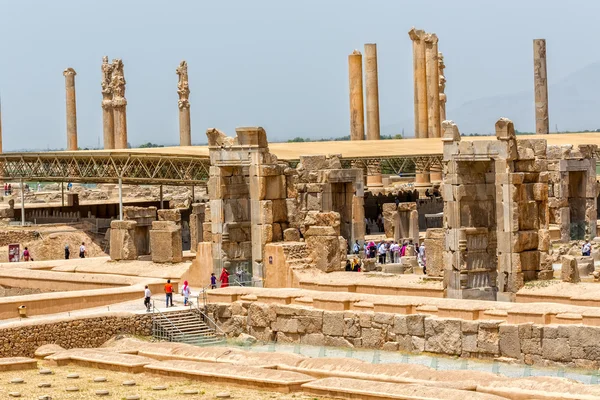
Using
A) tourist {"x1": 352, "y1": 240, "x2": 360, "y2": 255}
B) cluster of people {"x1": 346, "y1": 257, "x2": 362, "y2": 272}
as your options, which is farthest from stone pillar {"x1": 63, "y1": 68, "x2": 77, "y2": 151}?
cluster of people {"x1": 346, "y1": 257, "x2": 362, "y2": 272}

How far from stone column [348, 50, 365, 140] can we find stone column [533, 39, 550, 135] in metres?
7.92

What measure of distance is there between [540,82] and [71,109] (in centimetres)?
2456

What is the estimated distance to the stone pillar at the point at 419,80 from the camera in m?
66.8

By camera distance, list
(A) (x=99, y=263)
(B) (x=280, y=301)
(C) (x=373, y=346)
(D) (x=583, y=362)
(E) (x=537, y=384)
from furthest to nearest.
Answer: (A) (x=99, y=263), (B) (x=280, y=301), (C) (x=373, y=346), (D) (x=583, y=362), (E) (x=537, y=384)

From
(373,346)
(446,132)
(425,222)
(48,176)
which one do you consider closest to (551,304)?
(373,346)

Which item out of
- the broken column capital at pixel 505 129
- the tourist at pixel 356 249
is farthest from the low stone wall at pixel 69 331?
the tourist at pixel 356 249

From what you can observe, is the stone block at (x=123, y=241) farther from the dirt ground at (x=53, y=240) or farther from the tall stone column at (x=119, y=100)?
the tall stone column at (x=119, y=100)

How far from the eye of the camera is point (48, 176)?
5403 cm

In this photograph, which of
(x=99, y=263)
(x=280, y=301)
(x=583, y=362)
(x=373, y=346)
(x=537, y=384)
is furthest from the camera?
(x=99, y=263)

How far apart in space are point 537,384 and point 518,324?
5510mm

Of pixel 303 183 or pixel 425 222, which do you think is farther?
pixel 425 222

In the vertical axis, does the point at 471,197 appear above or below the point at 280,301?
above

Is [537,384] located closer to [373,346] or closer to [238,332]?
[373,346]

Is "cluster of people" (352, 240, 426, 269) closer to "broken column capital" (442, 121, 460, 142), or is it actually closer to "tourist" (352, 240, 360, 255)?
"tourist" (352, 240, 360, 255)
